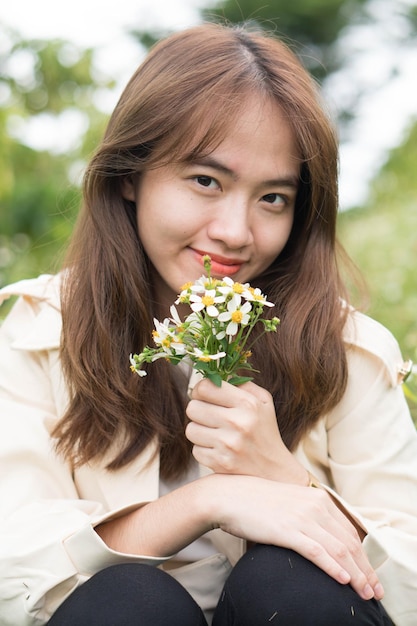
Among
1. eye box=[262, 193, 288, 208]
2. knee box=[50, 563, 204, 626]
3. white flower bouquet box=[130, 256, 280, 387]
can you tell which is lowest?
knee box=[50, 563, 204, 626]

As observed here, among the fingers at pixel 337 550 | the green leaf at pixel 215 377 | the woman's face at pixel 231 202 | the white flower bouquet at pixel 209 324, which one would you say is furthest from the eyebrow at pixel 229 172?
the fingers at pixel 337 550

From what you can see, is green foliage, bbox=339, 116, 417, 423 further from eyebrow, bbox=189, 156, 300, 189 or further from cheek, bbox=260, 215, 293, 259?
eyebrow, bbox=189, 156, 300, 189

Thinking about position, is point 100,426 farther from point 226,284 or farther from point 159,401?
point 226,284

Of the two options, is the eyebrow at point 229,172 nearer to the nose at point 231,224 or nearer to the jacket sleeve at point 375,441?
the nose at point 231,224

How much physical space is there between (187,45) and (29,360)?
838 mm

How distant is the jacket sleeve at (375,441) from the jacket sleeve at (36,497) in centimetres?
52

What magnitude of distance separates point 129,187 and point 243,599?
3.30 ft

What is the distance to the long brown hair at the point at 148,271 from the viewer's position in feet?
6.73

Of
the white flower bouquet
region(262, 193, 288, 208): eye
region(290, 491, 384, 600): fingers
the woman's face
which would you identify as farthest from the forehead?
region(290, 491, 384, 600): fingers

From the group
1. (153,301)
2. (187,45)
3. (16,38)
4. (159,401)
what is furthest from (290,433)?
(16,38)

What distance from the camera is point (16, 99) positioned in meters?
6.39

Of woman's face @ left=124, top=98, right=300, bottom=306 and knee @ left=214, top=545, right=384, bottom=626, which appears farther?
woman's face @ left=124, top=98, right=300, bottom=306

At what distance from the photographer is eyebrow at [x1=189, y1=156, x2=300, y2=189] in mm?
2006

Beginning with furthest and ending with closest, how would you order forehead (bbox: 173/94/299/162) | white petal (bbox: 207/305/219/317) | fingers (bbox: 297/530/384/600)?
forehead (bbox: 173/94/299/162)
fingers (bbox: 297/530/384/600)
white petal (bbox: 207/305/219/317)
